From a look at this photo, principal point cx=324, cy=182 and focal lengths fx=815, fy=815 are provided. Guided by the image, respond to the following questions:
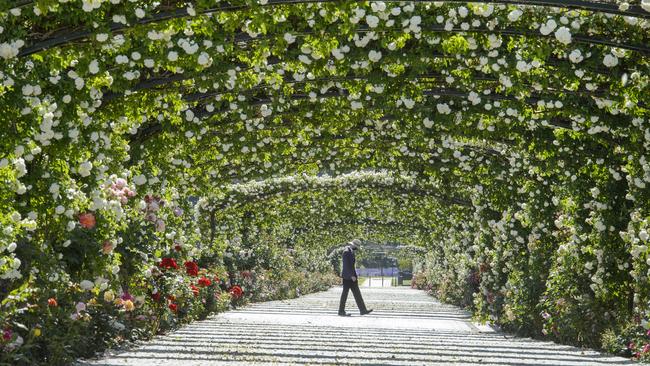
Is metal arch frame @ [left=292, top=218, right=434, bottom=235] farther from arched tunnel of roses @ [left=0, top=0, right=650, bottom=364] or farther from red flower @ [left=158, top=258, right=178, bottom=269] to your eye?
red flower @ [left=158, top=258, right=178, bottom=269]

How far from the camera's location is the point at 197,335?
31.7ft

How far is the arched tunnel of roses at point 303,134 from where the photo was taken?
19.1 ft

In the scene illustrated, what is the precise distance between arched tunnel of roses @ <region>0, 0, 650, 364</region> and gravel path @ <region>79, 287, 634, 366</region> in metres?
0.42

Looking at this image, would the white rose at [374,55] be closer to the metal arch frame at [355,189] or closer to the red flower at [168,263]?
the red flower at [168,263]

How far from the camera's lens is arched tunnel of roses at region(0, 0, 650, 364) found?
5824 millimetres

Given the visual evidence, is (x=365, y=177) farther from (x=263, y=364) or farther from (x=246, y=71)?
(x=263, y=364)

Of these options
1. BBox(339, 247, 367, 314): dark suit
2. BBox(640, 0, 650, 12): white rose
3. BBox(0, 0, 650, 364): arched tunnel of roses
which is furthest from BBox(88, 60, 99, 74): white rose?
BBox(339, 247, 367, 314): dark suit

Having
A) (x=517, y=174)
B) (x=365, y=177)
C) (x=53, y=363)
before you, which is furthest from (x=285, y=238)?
(x=53, y=363)

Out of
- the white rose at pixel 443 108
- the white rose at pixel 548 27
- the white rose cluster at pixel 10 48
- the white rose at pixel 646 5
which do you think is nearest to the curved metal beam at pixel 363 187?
the white rose at pixel 443 108

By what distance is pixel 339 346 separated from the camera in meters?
8.66

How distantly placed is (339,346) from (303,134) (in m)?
3.44

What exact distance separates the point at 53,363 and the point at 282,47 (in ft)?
10.1

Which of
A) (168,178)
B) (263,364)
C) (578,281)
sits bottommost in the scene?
(263,364)

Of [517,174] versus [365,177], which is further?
[365,177]
